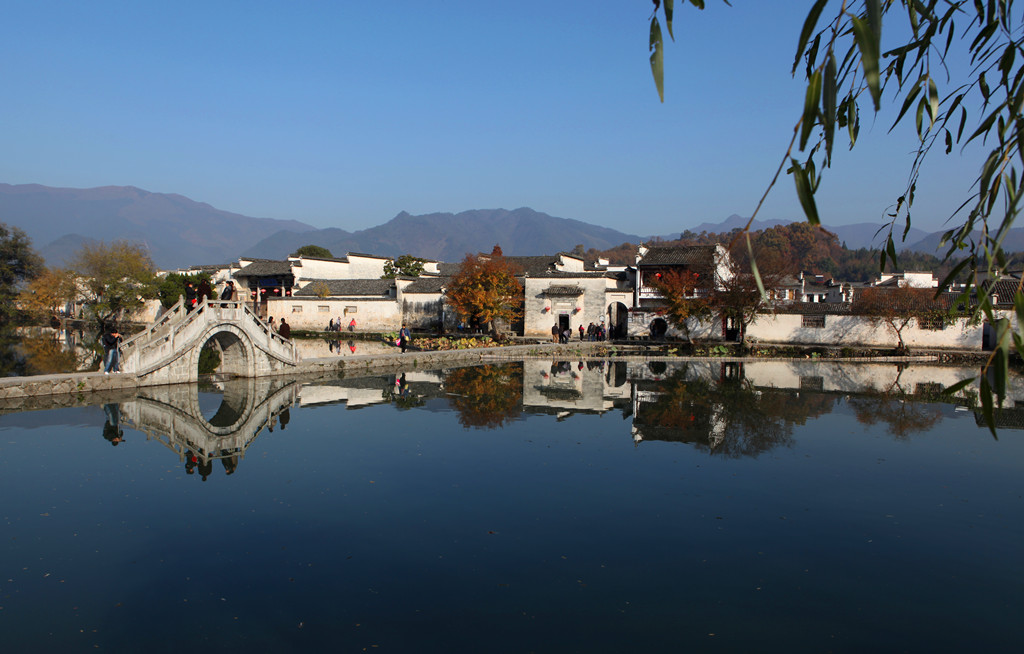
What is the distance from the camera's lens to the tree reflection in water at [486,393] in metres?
13.2

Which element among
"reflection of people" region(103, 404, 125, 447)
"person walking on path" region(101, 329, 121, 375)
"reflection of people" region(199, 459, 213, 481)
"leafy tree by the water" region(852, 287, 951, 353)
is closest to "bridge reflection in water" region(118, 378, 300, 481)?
"reflection of people" region(199, 459, 213, 481)

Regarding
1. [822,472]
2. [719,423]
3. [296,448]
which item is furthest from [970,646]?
[296,448]

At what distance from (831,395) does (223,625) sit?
52.7 feet

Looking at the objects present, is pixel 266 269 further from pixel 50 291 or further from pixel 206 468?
pixel 206 468

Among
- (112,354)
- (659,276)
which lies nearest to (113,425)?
(112,354)

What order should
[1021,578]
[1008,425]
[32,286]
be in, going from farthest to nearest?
[32,286]
[1008,425]
[1021,578]

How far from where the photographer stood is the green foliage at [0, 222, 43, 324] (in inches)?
1804

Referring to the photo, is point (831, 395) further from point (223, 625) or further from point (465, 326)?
point (465, 326)

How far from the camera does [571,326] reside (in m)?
35.3

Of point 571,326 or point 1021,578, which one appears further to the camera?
point 571,326

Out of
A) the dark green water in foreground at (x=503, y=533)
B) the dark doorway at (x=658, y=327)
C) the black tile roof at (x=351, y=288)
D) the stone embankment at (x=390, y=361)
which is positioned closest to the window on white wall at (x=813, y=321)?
the stone embankment at (x=390, y=361)

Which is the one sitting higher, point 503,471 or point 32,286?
point 32,286

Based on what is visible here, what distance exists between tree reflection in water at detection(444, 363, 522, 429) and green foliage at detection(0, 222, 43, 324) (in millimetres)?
41484

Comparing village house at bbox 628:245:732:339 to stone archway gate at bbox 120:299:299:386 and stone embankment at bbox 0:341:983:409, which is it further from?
stone archway gate at bbox 120:299:299:386
